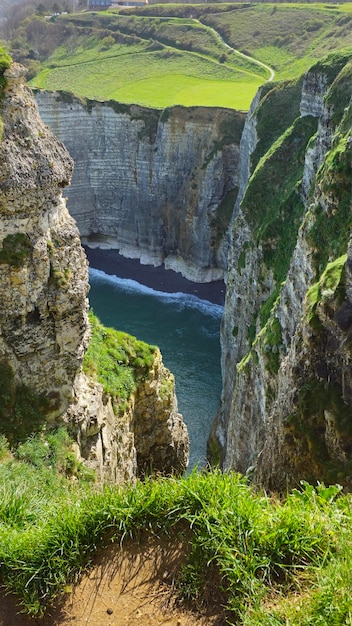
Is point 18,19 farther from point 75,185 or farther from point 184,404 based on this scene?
point 184,404

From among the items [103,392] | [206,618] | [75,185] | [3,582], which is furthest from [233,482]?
[75,185]

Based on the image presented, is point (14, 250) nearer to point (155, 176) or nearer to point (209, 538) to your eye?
point (209, 538)

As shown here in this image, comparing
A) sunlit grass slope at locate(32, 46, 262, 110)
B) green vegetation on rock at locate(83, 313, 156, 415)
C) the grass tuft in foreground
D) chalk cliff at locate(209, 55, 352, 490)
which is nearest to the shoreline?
chalk cliff at locate(209, 55, 352, 490)

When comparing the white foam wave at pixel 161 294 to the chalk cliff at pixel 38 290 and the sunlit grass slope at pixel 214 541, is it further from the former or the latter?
the sunlit grass slope at pixel 214 541

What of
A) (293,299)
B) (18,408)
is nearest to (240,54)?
(293,299)

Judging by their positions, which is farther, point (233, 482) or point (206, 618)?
point (233, 482)
